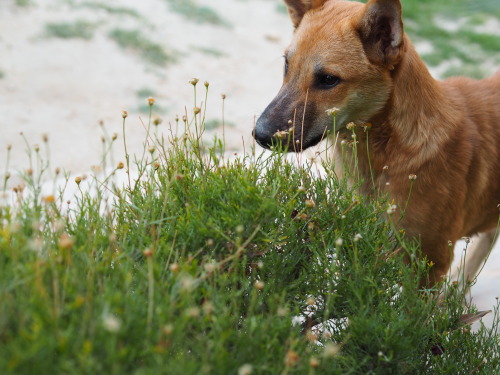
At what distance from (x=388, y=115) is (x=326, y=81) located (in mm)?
370

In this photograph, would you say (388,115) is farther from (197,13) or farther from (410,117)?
(197,13)

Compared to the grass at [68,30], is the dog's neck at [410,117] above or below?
below

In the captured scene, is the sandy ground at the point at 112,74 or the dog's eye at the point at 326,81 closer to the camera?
the dog's eye at the point at 326,81

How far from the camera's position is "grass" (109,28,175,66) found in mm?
7426

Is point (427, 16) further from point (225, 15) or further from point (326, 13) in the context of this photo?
point (326, 13)

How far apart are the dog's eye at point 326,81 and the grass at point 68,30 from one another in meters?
5.11

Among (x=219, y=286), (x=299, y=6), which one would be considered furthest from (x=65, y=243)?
(x=299, y=6)

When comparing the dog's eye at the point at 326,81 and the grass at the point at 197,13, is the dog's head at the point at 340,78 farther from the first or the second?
the grass at the point at 197,13

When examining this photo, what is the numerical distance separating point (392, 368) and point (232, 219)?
2.76 feet

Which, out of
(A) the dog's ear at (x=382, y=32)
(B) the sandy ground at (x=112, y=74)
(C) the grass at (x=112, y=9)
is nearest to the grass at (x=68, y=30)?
(B) the sandy ground at (x=112, y=74)

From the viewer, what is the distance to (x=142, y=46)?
24.8 feet

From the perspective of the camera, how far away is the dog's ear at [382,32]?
2943 mm

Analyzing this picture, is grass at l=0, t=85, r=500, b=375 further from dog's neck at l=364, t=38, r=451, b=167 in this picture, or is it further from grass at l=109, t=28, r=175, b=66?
grass at l=109, t=28, r=175, b=66

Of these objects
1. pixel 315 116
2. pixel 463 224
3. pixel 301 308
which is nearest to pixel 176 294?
pixel 301 308
